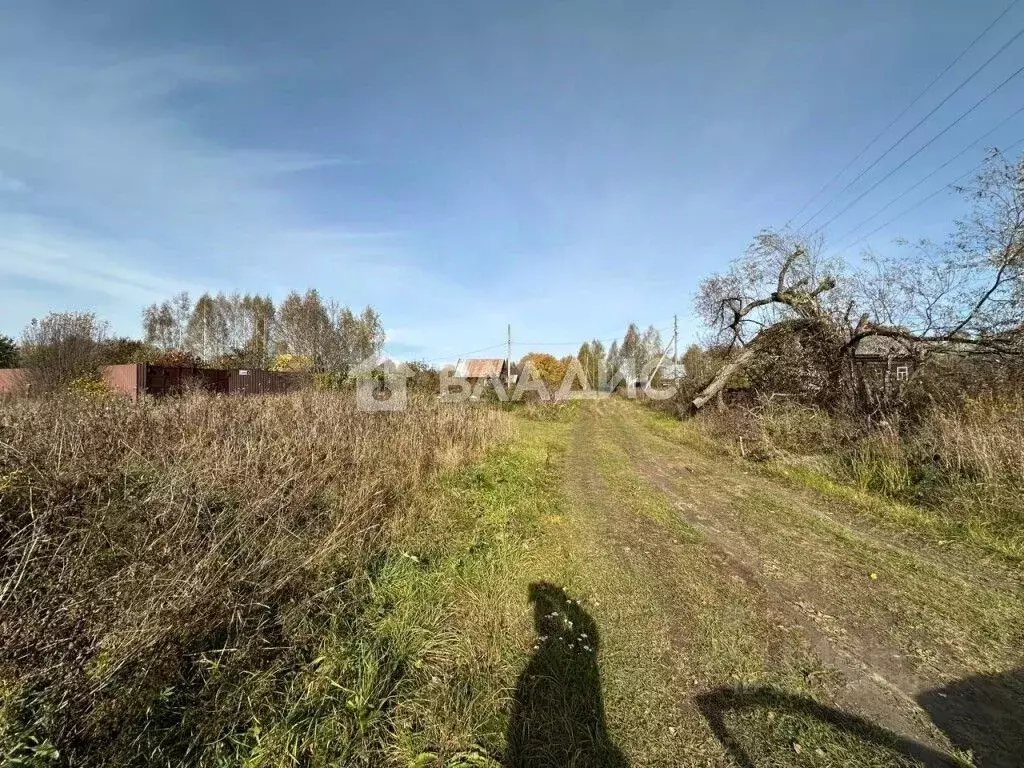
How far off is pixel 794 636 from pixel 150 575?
13.4 ft

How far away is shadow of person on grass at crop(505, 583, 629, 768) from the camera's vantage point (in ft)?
7.12

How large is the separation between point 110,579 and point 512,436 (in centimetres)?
997

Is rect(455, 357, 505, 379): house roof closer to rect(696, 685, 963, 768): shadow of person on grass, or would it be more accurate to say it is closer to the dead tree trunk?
the dead tree trunk

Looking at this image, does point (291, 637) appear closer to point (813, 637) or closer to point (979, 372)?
point (813, 637)

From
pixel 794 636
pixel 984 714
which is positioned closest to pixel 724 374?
pixel 794 636

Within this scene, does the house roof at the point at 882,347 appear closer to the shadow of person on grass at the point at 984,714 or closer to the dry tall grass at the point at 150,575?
the shadow of person on grass at the point at 984,714

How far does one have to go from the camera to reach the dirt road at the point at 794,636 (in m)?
2.24

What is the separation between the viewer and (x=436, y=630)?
119 inches

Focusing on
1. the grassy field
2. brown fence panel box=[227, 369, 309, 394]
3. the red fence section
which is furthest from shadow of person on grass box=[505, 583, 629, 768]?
brown fence panel box=[227, 369, 309, 394]

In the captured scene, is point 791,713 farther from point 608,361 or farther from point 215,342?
point 608,361

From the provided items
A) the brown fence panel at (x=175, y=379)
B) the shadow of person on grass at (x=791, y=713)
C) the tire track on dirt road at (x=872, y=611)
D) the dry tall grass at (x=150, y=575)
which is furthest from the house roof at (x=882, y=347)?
the brown fence panel at (x=175, y=379)

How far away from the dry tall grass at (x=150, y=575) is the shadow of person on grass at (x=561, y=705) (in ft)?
4.35

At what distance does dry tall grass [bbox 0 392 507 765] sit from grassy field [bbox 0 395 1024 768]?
0.05 ft

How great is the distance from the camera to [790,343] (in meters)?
11.6
